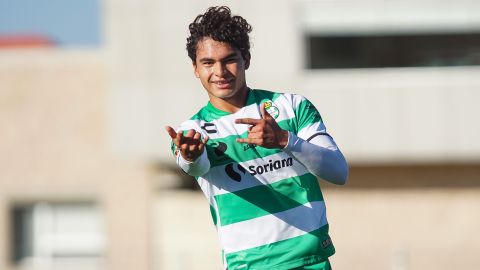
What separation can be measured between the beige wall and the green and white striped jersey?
767 inches

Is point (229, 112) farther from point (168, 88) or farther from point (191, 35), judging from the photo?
point (168, 88)

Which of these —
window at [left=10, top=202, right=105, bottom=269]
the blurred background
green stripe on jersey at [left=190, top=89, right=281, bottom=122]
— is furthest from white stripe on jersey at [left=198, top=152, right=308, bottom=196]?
window at [left=10, top=202, right=105, bottom=269]

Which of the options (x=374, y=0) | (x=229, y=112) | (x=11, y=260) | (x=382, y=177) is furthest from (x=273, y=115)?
(x=11, y=260)

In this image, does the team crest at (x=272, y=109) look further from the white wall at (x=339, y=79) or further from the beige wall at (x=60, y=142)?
the beige wall at (x=60, y=142)

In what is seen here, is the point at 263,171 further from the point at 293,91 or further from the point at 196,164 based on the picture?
the point at 293,91

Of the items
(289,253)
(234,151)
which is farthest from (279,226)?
(234,151)

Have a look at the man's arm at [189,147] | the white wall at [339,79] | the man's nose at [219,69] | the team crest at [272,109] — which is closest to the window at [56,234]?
the white wall at [339,79]

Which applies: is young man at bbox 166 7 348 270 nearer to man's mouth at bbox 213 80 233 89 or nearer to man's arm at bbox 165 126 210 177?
man's mouth at bbox 213 80 233 89

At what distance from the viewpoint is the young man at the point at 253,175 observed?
5602mm

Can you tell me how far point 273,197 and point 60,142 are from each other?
68.8 ft

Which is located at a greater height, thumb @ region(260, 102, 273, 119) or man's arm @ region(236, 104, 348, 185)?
thumb @ region(260, 102, 273, 119)

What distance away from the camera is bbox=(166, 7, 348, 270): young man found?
560cm

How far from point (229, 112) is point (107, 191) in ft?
66.0

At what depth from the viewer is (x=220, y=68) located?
18.3 ft
